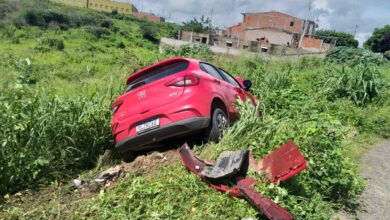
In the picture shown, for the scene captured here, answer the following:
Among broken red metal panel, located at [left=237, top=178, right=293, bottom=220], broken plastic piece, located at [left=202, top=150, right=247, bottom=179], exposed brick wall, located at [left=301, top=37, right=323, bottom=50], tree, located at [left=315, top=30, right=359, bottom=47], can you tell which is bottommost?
broken red metal panel, located at [left=237, top=178, right=293, bottom=220]

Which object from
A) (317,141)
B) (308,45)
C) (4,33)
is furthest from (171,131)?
(308,45)

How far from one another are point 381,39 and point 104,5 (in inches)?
2918

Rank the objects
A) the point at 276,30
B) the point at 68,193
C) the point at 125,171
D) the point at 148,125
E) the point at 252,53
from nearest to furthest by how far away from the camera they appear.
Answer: the point at 68,193
the point at 125,171
the point at 148,125
the point at 252,53
the point at 276,30

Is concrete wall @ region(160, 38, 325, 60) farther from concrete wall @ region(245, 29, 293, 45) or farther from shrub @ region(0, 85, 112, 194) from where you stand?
shrub @ region(0, 85, 112, 194)

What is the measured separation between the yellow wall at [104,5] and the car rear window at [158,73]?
348ft

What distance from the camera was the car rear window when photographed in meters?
6.09

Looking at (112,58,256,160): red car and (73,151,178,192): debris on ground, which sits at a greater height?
(112,58,256,160): red car

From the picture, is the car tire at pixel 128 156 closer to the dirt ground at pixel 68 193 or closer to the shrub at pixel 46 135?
the shrub at pixel 46 135

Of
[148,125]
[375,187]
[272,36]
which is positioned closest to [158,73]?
[148,125]

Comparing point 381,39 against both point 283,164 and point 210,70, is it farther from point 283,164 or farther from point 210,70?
point 283,164

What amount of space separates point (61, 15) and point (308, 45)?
37046mm

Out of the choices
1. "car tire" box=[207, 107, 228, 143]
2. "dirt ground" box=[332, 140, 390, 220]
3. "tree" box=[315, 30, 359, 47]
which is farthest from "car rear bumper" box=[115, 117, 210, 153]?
"tree" box=[315, 30, 359, 47]

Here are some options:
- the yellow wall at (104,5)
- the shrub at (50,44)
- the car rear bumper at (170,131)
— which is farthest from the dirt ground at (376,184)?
the yellow wall at (104,5)

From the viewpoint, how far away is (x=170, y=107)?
5.71m
